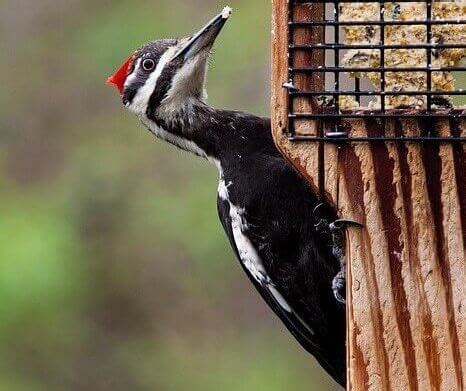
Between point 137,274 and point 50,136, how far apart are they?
1.10 metres

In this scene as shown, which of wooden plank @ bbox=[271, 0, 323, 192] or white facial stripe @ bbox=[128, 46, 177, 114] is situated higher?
white facial stripe @ bbox=[128, 46, 177, 114]

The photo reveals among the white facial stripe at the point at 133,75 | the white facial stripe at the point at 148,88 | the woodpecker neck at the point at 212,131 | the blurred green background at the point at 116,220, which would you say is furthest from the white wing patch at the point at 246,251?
the blurred green background at the point at 116,220

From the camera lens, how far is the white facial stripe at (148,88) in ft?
15.5

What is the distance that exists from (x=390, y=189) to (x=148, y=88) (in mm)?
1645

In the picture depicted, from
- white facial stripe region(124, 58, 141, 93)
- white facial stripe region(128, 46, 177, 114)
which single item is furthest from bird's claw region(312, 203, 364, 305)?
white facial stripe region(124, 58, 141, 93)

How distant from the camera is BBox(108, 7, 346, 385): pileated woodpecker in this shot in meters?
4.30

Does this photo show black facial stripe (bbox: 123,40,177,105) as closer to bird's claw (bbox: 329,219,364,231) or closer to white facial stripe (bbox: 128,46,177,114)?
white facial stripe (bbox: 128,46,177,114)

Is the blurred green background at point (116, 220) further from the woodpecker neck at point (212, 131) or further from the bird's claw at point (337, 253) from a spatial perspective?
the bird's claw at point (337, 253)

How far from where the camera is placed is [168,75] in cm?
474

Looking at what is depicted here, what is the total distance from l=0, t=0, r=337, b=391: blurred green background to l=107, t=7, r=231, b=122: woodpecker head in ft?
11.0

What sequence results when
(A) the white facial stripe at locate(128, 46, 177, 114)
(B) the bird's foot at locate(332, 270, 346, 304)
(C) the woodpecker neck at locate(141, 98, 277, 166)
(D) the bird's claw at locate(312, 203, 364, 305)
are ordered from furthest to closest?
(A) the white facial stripe at locate(128, 46, 177, 114), (C) the woodpecker neck at locate(141, 98, 277, 166), (B) the bird's foot at locate(332, 270, 346, 304), (D) the bird's claw at locate(312, 203, 364, 305)

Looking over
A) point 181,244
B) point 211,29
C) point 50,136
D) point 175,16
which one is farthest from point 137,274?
point 211,29

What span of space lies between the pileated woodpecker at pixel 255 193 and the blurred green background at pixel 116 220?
3.44 meters

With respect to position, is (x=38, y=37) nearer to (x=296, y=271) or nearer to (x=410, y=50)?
(x=296, y=271)
